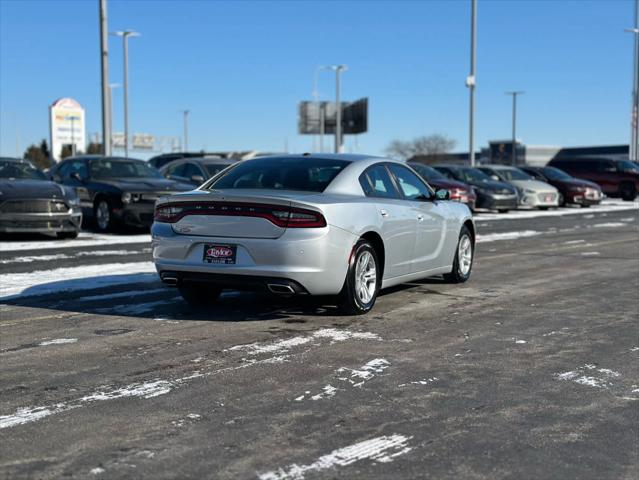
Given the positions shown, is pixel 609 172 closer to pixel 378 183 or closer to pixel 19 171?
pixel 19 171

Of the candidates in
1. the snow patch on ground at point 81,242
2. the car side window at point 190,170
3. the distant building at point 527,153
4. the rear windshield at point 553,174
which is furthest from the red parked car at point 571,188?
the distant building at point 527,153

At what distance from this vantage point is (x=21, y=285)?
8828mm

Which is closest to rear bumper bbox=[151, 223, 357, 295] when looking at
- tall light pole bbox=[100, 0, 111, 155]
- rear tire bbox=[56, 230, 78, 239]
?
rear tire bbox=[56, 230, 78, 239]

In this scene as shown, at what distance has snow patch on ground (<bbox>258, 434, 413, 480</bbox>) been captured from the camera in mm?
3488

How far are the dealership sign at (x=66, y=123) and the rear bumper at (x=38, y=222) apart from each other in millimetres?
68158

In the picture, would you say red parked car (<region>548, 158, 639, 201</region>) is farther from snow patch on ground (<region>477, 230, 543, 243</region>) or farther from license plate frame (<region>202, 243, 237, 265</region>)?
license plate frame (<region>202, 243, 237, 265</region>)

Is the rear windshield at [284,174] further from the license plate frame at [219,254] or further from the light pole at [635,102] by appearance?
the light pole at [635,102]

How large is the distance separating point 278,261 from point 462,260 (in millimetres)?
3588

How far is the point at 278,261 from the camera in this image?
651 cm

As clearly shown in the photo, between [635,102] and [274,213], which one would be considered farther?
[635,102]

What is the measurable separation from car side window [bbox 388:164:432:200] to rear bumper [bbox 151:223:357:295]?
5.09 feet

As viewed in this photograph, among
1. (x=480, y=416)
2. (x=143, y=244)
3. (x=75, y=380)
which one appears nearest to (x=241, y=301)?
(x=75, y=380)

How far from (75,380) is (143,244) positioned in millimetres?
9095

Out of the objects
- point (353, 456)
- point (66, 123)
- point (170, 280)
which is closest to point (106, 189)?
A: point (170, 280)
